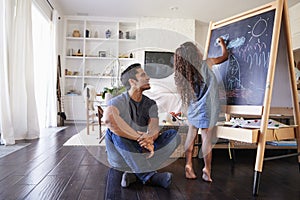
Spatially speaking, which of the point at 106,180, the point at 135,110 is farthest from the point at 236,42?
the point at 106,180

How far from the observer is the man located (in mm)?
1353

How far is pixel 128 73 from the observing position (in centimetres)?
138

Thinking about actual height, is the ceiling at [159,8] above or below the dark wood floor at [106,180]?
above

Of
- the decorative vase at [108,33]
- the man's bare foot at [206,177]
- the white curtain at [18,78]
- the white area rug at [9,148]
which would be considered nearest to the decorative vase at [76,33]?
the decorative vase at [108,33]

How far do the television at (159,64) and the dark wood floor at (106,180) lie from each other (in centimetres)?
64

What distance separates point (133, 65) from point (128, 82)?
101 millimetres

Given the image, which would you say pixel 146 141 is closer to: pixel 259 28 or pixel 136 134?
pixel 136 134

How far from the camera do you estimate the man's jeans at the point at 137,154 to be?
139cm

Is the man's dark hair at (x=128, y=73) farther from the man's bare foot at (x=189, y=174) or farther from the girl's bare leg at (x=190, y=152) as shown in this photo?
the man's bare foot at (x=189, y=174)

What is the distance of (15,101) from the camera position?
2.81 m

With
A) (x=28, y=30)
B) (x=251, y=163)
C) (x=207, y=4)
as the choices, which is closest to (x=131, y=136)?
(x=251, y=163)

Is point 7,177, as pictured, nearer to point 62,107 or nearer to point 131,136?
point 131,136

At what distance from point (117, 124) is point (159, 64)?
17.9 inches

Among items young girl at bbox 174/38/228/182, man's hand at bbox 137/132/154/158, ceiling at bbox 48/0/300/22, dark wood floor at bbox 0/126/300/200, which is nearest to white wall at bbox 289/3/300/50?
ceiling at bbox 48/0/300/22
